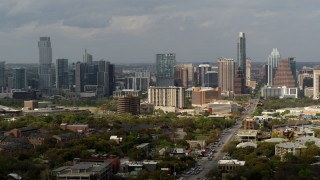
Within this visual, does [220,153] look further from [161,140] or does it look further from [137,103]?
[137,103]

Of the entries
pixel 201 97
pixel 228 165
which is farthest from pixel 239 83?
pixel 228 165

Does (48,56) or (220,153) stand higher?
(48,56)

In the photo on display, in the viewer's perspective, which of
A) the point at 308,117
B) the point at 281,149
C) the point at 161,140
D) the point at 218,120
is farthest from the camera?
the point at 308,117

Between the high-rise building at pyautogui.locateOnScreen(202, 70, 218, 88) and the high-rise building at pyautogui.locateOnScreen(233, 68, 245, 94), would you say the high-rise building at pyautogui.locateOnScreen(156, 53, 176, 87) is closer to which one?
the high-rise building at pyautogui.locateOnScreen(233, 68, 245, 94)

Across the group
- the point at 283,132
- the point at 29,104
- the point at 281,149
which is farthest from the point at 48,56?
the point at 281,149

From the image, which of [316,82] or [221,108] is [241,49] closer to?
[316,82]

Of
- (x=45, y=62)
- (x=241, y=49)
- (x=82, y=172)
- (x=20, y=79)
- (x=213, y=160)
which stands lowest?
(x=213, y=160)

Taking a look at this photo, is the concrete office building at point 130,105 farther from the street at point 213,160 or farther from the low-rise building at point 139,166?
the low-rise building at point 139,166
